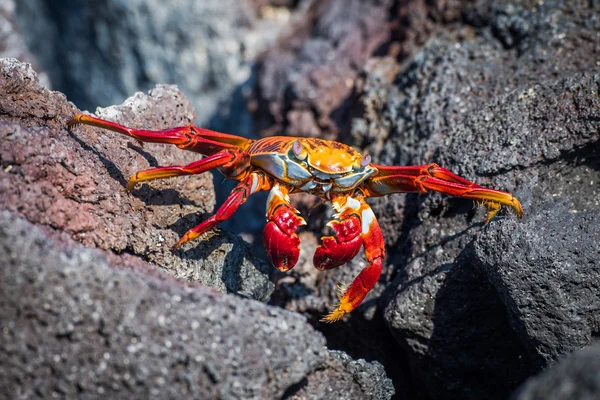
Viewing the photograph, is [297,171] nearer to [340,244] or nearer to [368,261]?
[340,244]

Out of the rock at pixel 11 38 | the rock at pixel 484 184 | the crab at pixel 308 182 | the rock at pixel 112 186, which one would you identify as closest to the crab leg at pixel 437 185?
the crab at pixel 308 182

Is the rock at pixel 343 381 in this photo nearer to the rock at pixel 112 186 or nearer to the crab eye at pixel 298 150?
the rock at pixel 112 186

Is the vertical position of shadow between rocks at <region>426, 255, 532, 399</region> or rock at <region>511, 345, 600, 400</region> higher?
shadow between rocks at <region>426, 255, 532, 399</region>

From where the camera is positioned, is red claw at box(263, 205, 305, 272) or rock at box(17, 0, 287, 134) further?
rock at box(17, 0, 287, 134)

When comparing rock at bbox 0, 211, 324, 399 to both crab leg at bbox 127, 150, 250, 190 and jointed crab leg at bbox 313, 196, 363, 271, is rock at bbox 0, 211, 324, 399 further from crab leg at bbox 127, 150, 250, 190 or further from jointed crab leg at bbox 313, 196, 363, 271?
jointed crab leg at bbox 313, 196, 363, 271

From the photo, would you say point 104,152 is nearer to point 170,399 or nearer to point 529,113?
point 170,399

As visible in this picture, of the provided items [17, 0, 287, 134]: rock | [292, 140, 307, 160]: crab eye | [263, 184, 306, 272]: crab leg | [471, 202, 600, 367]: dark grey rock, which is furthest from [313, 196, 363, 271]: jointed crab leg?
[17, 0, 287, 134]: rock

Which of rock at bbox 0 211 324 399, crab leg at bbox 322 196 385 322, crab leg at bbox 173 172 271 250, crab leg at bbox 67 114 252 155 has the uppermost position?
crab leg at bbox 67 114 252 155
